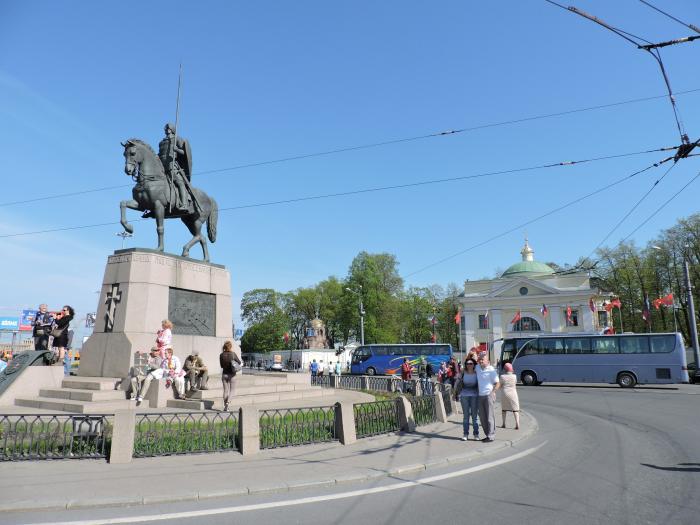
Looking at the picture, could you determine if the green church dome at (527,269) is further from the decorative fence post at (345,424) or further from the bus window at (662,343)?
the decorative fence post at (345,424)

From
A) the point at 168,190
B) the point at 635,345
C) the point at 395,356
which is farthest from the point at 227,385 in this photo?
the point at 395,356

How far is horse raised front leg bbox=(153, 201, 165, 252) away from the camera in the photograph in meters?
15.9

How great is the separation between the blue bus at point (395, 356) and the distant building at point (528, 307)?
61.1 feet

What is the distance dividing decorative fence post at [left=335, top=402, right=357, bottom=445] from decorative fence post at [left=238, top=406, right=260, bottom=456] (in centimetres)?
167

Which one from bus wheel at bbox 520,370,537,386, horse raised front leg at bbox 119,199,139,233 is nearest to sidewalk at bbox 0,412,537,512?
horse raised front leg at bbox 119,199,139,233

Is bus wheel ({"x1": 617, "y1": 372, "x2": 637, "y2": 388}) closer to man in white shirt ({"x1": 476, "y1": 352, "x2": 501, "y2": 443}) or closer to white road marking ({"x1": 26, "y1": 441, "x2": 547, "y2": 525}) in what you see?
man in white shirt ({"x1": 476, "y1": 352, "x2": 501, "y2": 443})

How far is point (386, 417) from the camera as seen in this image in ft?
34.3

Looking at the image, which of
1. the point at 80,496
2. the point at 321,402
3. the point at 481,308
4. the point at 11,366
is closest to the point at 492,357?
the point at 481,308

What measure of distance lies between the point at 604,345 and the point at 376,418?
23.6m

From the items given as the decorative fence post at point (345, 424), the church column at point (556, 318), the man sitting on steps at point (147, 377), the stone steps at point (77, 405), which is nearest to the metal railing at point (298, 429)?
the decorative fence post at point (345, 424)

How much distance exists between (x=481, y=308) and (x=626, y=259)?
19073mm

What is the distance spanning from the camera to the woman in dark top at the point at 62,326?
14086 mm

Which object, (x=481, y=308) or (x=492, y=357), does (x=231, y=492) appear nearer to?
(x=492, y=357)

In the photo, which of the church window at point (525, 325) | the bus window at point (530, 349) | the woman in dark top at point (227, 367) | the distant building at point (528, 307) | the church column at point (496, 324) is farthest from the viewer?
the church column at point (496, 324)
